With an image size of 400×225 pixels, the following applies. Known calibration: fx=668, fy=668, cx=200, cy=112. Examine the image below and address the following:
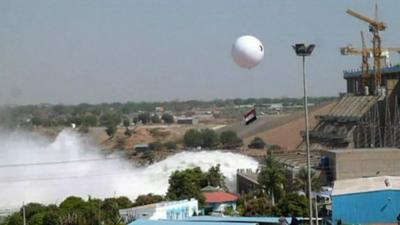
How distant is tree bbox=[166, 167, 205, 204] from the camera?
26.0 m

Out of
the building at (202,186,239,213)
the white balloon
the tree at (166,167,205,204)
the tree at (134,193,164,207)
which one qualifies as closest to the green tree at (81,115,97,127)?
the tree at (166,167,205,204)

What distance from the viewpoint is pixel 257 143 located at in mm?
51219

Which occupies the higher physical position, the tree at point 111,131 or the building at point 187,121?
the building at point 187,121

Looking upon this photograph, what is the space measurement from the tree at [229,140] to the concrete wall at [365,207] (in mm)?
37248

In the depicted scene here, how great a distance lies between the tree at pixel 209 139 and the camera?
54.2m

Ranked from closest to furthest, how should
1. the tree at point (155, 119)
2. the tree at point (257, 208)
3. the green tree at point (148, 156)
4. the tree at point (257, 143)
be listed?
the tree at point (257, 208) → the tree at point (257, 143) → the green tree at point (148, 156) → the tree at point (155, 119)

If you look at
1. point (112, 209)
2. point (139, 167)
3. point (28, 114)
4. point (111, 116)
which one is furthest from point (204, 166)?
point (111, 116)

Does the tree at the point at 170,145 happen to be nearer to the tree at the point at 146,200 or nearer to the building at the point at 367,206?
the tree at the point at 146,200

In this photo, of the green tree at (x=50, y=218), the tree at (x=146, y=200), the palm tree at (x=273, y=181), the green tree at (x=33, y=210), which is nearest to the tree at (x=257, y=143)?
the palm tree at (x=273, y=181)

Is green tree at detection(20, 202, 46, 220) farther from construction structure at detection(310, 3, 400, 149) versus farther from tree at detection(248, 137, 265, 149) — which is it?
tree at detection(248, 137, 265, 149)

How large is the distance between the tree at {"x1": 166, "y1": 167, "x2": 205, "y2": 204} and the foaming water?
6.01 metres

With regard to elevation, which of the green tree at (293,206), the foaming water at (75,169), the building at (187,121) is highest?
the building at (187,121)

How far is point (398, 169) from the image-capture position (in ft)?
90.7

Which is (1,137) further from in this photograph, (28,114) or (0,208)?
(0,208)
